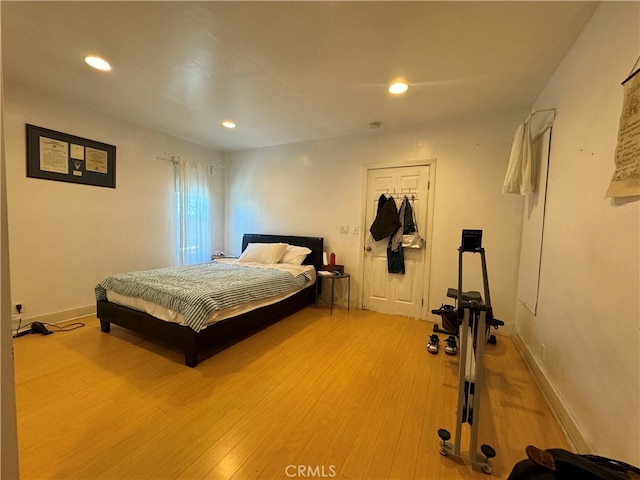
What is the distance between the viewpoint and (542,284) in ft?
7.19

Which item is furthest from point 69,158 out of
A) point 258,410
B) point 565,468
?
point 565,468

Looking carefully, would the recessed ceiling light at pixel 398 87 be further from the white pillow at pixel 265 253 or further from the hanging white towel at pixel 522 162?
the white pillow at pixel 265 253

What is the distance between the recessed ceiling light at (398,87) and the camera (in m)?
2.44

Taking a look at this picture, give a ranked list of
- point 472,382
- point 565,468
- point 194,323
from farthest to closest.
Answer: point 194,323, point 472,382, point 565,468

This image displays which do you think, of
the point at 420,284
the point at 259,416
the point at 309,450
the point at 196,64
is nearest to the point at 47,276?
the point at 196,64

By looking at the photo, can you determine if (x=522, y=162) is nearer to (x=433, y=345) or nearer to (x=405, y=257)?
(x=405, y=257)

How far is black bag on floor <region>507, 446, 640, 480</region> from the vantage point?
2.54 ft

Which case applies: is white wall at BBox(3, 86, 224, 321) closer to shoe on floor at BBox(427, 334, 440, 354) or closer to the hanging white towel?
shoe on floor at BBox(427, 334, 440, 354)

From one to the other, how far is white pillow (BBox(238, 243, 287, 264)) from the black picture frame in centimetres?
195

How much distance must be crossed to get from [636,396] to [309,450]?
1.51 meters

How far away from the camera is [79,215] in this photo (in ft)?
10.3

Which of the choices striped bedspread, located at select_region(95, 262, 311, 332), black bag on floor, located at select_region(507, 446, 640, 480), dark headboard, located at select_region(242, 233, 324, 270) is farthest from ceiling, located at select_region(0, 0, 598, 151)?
black bag on floor, located at select_region(507, 446, 640, 480)

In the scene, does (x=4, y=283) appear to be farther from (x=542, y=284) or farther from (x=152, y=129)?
(x=152, y=129)

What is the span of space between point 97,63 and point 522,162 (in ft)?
12.6
